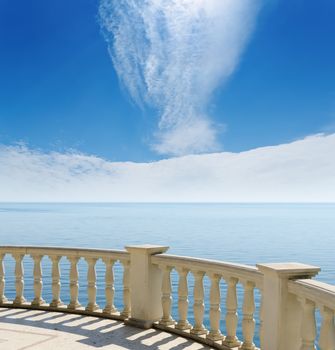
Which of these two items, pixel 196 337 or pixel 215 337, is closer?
pixel 215 337

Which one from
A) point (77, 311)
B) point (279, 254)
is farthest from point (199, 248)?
point (77, 311)

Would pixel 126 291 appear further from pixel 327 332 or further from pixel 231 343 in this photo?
pixel 327 332

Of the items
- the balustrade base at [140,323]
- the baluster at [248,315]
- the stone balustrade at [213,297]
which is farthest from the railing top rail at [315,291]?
the balustrade base at [140,323]

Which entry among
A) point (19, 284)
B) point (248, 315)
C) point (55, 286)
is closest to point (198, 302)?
point (248, 315)

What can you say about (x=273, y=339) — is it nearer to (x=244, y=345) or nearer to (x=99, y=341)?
(x=244, y=345)

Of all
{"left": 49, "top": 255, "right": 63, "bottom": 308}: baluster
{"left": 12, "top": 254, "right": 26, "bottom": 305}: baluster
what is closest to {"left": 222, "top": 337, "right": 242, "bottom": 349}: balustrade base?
{"left": 49, "top": 255, "right": 63, "bottom": 308}: baluster

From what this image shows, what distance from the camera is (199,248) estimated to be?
5403cm

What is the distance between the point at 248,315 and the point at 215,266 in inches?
30.5

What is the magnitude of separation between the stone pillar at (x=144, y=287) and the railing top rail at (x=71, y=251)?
0.32 m

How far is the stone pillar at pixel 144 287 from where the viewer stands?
23.5ft

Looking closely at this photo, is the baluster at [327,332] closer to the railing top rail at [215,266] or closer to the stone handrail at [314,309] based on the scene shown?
the stone handrail at [314,309]

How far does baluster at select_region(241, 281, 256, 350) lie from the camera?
5.64 metres

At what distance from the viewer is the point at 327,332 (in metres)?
4.03

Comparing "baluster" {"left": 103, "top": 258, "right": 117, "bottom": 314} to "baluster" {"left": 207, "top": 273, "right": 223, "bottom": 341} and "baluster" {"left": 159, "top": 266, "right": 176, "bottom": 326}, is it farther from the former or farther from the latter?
"baluster" {"left": 207, "top": 273, "right": 223, "bottom": 341}
